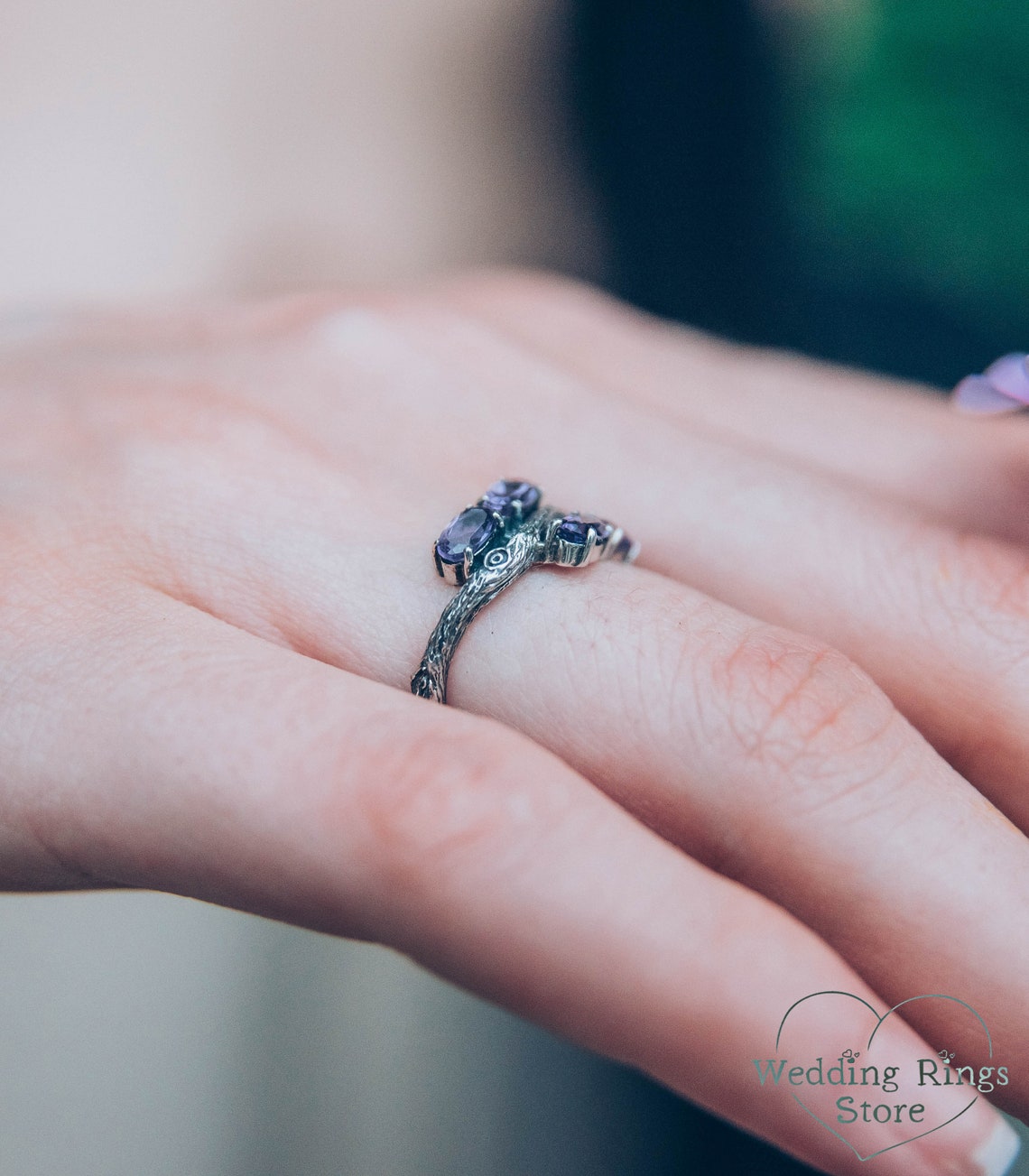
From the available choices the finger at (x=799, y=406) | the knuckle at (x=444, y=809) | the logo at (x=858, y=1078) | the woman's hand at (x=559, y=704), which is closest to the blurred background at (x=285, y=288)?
the finger at (x=799, y=406)

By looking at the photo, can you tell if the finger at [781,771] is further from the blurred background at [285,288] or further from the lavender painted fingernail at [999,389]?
the blurred background at [285,288]

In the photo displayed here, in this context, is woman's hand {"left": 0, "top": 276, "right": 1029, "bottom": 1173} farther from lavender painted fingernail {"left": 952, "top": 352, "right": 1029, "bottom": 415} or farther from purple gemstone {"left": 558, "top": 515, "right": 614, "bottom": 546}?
lavender painted fingernail {"left": 952, "top": 352, "right": 1029, "bottom": 415}

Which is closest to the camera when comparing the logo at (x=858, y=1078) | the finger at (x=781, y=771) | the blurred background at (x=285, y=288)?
the logo at (x=858, y=1078)

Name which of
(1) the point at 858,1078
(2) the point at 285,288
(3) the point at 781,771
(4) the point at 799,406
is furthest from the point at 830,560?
(2) the point at 285,288

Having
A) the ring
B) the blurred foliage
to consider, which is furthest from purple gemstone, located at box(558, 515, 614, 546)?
the blurred foliage

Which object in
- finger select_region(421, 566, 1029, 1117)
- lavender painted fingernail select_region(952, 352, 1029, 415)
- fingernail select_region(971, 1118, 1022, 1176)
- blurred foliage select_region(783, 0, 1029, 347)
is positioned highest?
blurred foliage select_region(783, 0, 1029, 347)

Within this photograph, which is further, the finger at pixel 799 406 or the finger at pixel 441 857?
the finger at pixel 799 406
